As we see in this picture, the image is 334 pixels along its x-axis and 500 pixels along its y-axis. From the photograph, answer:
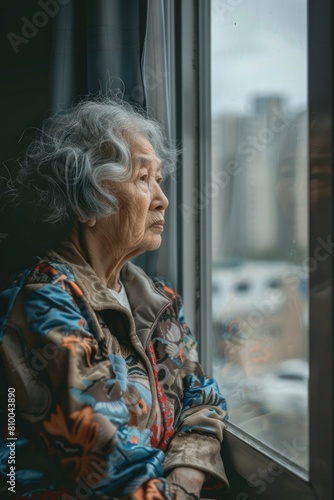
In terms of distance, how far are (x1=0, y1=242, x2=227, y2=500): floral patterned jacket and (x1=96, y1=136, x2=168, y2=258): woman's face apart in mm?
114

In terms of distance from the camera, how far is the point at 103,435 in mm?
1012

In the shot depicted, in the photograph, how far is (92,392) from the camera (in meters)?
1.04

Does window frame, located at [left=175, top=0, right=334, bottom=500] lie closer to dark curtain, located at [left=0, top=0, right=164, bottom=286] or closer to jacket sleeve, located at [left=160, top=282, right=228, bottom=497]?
jacket sleeve, located at [left=160, top=282, right=228, bottom=497]

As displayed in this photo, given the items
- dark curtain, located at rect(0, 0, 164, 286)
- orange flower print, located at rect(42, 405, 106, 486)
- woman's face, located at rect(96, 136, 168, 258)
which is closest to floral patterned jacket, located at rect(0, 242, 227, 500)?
orange flower print, located at rect(42, 405, 106, 486)

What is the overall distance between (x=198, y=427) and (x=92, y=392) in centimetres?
41

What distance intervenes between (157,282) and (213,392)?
0.35m

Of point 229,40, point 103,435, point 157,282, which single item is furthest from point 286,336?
point 229,40

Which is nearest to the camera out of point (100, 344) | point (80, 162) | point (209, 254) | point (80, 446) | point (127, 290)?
point (80, 446)

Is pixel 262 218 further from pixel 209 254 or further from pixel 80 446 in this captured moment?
pixel 80 446

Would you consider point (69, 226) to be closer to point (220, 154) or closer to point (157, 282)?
point (157, 282)

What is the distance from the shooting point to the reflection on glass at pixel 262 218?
4.13 feet

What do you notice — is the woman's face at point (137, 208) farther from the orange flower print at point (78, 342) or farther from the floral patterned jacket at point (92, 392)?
the orange flower print at point (78, 342)

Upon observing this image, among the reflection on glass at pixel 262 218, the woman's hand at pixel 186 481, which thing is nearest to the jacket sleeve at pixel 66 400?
the woman's hand at pixel 186 481

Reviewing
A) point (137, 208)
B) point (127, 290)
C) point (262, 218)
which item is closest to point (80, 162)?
point (137, 208)
